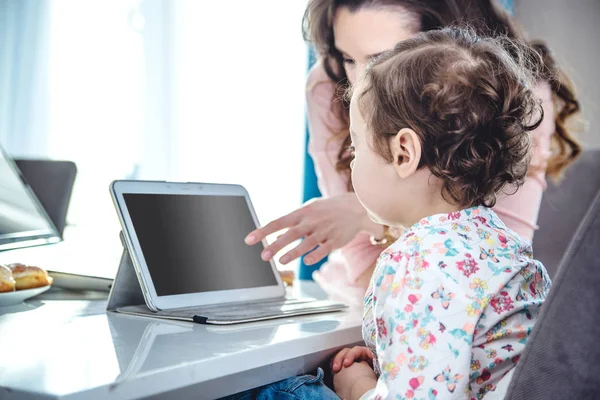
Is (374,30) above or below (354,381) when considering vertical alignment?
above

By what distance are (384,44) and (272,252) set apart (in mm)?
578

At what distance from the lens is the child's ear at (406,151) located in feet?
2.96

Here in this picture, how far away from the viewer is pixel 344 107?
1.81 metres

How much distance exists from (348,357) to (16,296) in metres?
0.54

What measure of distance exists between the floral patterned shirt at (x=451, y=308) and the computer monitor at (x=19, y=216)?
708 millimetres

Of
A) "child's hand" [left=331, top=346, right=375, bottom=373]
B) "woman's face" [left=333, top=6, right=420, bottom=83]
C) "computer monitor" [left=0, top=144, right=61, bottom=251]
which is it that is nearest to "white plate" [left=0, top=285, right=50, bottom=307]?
"computer monitor" [left=0, top=144, right=61, bottom=251]

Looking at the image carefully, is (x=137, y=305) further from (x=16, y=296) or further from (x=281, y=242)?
(x=281, y=242)

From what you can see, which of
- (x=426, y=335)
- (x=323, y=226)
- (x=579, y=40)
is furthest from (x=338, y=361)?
(x=579, y=40)

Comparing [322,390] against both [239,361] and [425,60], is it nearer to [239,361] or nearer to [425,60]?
[239,361]

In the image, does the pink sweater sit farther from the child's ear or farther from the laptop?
the child's ear

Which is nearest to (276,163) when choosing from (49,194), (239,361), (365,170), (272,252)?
(49,194)

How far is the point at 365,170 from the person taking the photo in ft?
3.21

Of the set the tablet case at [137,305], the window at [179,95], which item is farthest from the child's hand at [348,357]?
the window at [179,95]

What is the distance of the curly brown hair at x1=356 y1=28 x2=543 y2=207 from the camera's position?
89cm
